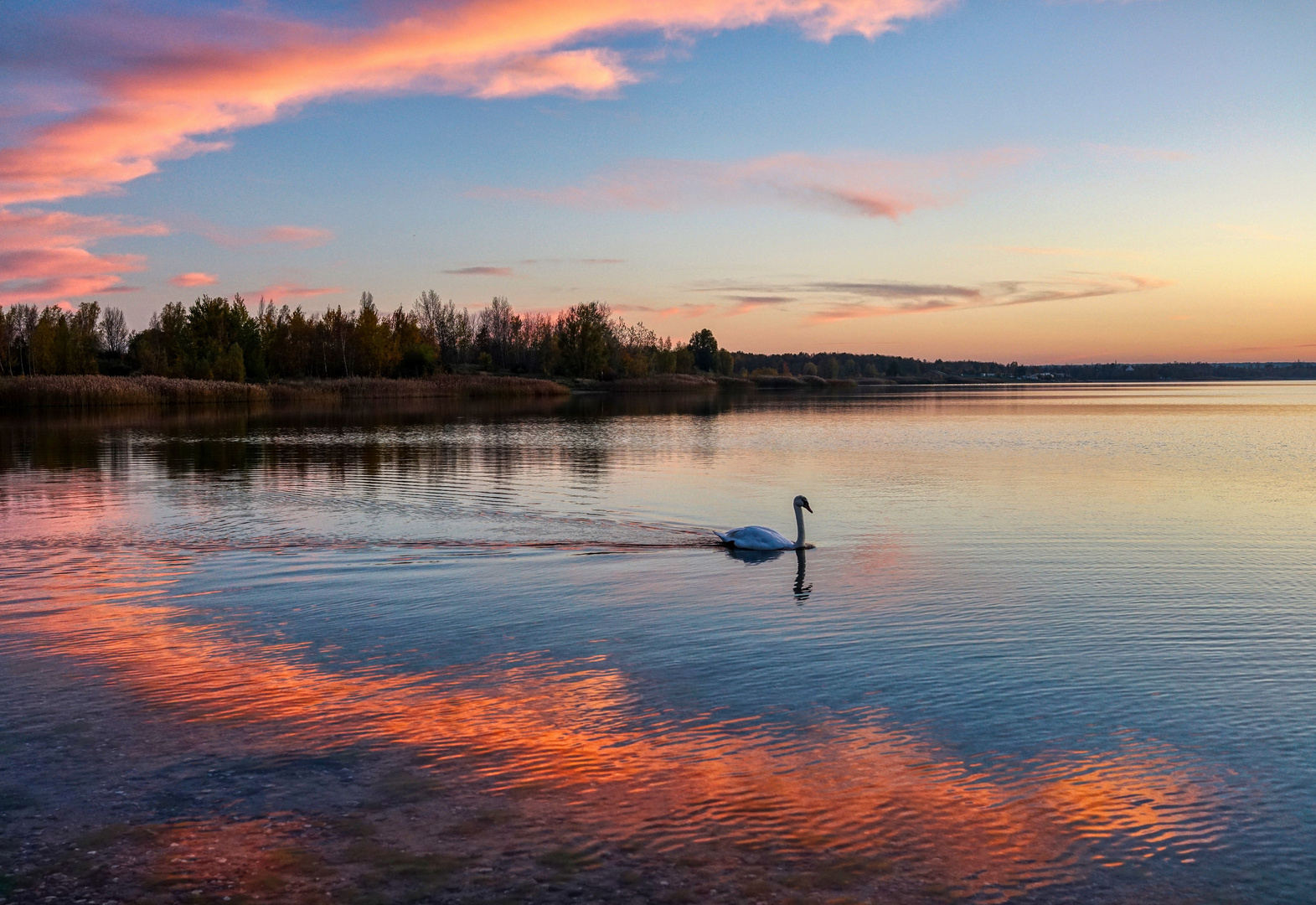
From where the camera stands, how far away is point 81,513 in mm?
17953

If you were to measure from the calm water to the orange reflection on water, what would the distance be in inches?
1.1

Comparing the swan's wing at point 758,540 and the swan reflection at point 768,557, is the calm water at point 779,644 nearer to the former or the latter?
the swan reflection at point 768,557

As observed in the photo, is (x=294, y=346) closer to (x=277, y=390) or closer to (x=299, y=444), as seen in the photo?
(x=277, y=390)

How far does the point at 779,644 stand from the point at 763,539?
5126 mm

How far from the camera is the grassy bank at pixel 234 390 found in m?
59.2

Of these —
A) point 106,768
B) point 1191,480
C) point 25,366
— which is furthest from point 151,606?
point 25,366

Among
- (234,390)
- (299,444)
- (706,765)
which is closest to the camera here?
(706,765)

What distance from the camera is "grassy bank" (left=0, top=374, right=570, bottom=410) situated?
5922 centimetres

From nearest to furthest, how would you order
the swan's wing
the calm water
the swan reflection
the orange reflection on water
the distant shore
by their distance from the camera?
1. the orange reflection on water
2. the calm water
3. the swan reflection
4. the swan's wing
5. the distant shore

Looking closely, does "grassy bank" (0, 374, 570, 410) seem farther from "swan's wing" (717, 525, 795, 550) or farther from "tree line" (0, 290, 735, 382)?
"swan's wing" (717, 525, 795, 550)

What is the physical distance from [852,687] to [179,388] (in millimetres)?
69431

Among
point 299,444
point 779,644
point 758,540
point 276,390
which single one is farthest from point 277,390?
point 779,644

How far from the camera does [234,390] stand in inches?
2908

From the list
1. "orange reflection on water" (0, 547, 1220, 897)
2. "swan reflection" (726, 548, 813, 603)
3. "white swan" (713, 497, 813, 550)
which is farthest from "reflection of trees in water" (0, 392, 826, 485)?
"orange reflection on water" (0, 547, 1220, 897)
